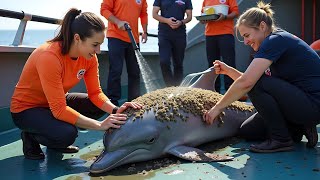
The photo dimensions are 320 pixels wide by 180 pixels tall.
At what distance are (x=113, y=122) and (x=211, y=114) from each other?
110 centimetres

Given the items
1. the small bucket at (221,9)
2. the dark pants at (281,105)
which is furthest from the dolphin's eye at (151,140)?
the small bucket at (221,9)

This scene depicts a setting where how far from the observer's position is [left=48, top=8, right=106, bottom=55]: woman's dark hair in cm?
383

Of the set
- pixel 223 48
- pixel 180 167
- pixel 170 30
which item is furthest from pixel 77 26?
pixel 223 48

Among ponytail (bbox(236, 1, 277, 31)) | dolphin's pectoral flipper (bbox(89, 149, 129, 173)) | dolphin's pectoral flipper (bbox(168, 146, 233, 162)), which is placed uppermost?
ponytail (bbox(236, 1, 277, 31))

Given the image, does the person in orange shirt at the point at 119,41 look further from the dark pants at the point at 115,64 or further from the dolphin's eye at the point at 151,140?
the dolphin's eye at the point at 151,140

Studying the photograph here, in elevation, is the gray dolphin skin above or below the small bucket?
below

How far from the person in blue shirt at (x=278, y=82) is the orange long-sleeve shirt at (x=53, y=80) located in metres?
1.38

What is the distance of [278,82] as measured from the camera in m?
4.09

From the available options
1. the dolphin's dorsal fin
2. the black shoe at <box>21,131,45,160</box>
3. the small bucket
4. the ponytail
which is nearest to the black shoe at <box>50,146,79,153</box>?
the black shoe at <box>21,131,45,160</box>

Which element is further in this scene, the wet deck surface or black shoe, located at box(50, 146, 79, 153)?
black shoe, located at box(50, 146, 79, 153)

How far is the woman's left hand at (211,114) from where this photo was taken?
4.36 metres

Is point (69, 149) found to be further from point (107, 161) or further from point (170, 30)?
point (170, 30)

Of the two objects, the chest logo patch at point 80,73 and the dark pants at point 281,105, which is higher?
the chest logo patch at point 80,73

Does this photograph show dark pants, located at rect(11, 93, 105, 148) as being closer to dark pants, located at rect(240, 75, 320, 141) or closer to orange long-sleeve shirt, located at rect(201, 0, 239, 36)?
dark pants, located at rect(240, 75, 320, 141)
